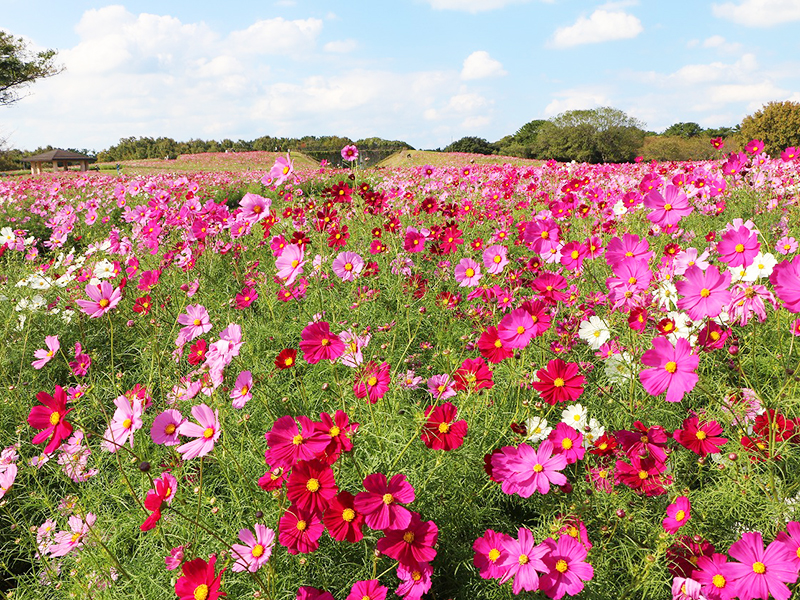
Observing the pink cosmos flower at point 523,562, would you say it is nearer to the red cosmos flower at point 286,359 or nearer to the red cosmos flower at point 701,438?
the red cosmos flower at point 701,438

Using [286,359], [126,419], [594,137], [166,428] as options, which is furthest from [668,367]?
→ [594,137]

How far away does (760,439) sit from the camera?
1.43m

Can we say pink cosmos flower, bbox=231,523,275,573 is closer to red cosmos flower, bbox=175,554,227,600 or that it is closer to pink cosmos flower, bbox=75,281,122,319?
red cosmos flower, bbox=175,554,227,600

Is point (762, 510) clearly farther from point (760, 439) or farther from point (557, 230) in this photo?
point (557, 230)

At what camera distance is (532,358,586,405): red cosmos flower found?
1.27 m

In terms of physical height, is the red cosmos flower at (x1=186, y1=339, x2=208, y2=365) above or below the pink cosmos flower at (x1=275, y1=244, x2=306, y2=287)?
below

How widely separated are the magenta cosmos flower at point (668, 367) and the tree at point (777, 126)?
22.8 m

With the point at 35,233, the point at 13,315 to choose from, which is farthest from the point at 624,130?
the point at 13,315

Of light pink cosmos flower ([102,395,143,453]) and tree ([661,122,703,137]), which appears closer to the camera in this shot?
light pink cosmos flower ([102,395,143,453])

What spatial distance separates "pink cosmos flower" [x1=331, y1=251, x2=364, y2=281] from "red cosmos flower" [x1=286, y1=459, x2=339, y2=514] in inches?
45.4

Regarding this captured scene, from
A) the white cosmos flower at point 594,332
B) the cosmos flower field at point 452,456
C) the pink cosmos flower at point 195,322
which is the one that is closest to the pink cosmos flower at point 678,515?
the cosmos flower field at point 452,456

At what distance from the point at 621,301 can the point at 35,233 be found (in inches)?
326

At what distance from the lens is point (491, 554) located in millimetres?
1171

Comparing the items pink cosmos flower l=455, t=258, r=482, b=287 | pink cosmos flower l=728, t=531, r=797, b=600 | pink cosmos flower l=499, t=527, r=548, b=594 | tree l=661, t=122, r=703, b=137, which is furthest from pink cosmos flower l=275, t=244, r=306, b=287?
tree l=661, t=122, r=703, b=137
